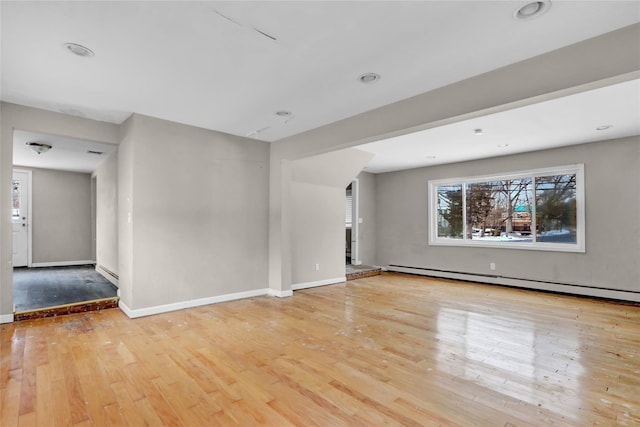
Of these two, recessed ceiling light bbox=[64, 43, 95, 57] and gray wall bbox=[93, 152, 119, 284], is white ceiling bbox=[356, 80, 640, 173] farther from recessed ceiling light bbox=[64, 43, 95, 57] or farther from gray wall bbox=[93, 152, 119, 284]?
gray wall bbox=[93, 152, 119, 284]

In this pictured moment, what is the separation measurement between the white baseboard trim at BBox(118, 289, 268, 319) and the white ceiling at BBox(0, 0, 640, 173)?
8.19 feet

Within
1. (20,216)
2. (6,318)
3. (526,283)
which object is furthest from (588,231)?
(20,216)

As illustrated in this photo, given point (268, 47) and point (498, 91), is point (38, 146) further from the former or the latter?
point (498, 91)

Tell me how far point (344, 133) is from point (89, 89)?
110 inches

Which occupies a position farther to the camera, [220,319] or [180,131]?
[180,131]

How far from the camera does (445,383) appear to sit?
240 cm

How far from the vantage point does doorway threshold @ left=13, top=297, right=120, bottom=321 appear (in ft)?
12.4

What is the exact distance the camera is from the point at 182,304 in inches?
170

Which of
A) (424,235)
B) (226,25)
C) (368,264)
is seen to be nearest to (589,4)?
(226,25)

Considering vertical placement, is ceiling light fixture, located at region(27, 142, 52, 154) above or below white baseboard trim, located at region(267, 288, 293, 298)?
above

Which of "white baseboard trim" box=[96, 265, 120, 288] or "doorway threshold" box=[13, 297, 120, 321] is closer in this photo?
"doorway threshold" box=[13, 297, 120, 321]

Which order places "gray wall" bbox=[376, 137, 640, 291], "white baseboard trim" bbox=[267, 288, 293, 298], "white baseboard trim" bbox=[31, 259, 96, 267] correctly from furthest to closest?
"white baseboard trim" bbox=[31, 259, 96, 267] < "white baseboard trim" bbox=[267, 288, 293, 298] < "gray wall" bbox=[376, 137, 640, 291]

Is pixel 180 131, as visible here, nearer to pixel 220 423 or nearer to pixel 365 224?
pixel 220 423

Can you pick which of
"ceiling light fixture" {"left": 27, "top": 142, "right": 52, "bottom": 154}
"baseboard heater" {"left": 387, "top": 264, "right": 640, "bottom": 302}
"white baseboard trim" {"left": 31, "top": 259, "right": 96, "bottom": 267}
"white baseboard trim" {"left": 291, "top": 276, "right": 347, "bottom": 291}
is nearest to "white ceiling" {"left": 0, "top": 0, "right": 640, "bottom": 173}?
"ceiling light fixture" {"left": 27, "top": 142, "right": 52, "bottom": 154}
